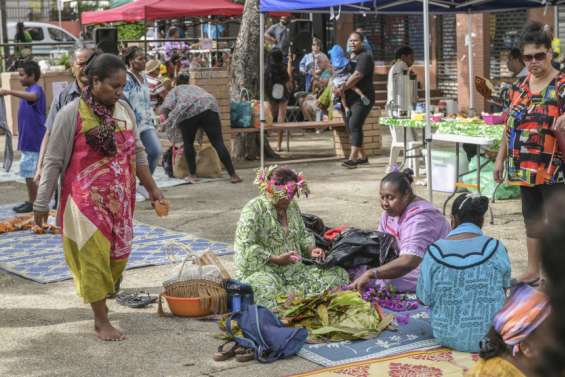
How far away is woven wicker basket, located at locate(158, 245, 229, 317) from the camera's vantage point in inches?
251

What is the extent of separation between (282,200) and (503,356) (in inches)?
150

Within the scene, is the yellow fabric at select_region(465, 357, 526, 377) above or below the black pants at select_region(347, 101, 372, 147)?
below

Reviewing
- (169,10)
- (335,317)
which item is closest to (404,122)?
(335,317)

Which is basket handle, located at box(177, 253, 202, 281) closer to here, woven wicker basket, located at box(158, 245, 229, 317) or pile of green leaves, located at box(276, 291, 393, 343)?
woven wicker basket, located at box(158, 245, 229, 317)

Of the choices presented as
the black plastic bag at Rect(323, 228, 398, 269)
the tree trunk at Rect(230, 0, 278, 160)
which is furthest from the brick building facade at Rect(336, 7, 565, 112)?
the black plastic bag at Rect(323, 228, 398, 269)

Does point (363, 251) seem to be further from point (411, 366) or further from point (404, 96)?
point (404, 96)

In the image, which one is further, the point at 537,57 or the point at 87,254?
the point at 537,57

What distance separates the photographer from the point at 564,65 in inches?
475

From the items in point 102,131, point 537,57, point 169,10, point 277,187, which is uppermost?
point 169,10

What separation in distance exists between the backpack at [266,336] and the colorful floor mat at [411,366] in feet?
1.11

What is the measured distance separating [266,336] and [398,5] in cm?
755

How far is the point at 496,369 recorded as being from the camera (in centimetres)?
278

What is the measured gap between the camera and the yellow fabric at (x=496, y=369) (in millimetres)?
2746

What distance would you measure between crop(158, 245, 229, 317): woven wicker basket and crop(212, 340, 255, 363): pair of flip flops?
30.3 inches
